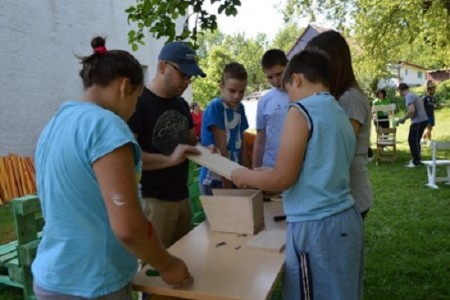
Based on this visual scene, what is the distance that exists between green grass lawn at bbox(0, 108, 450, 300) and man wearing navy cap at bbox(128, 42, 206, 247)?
2.04m

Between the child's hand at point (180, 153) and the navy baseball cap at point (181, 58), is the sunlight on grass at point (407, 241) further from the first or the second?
the navy baseball cap at point (181, 58)

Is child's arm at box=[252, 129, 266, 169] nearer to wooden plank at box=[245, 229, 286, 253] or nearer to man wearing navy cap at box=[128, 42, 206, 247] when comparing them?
man wearing navy cap at box=[128, 42, 206, 247]

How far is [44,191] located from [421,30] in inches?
486

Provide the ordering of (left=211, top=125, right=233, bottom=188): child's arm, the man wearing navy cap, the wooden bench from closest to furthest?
the man wearing navy cap
the wooden bench
(left=211, top=125, right=233, bottom=188): child's arm

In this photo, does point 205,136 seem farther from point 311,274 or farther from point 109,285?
point 109,285

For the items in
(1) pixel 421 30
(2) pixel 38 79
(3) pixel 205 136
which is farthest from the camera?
(1) pixel 421 30

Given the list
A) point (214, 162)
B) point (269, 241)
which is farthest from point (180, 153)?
point (269, 241)

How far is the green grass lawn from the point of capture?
370cm

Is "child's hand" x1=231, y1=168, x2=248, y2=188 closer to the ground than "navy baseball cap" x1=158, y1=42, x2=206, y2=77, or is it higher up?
closer to the ground

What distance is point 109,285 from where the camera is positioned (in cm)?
129

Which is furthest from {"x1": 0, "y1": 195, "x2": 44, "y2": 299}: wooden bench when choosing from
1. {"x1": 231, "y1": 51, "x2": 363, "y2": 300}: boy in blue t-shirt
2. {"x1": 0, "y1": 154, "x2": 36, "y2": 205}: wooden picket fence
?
{"x1": 0, "y1": 154, "x2": 36, "y2": 205}: wooden picket fence

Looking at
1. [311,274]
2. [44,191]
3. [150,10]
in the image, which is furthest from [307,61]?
[150,10]

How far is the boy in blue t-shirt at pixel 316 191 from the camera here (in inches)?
60.3

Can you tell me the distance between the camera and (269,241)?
1.91 meters
